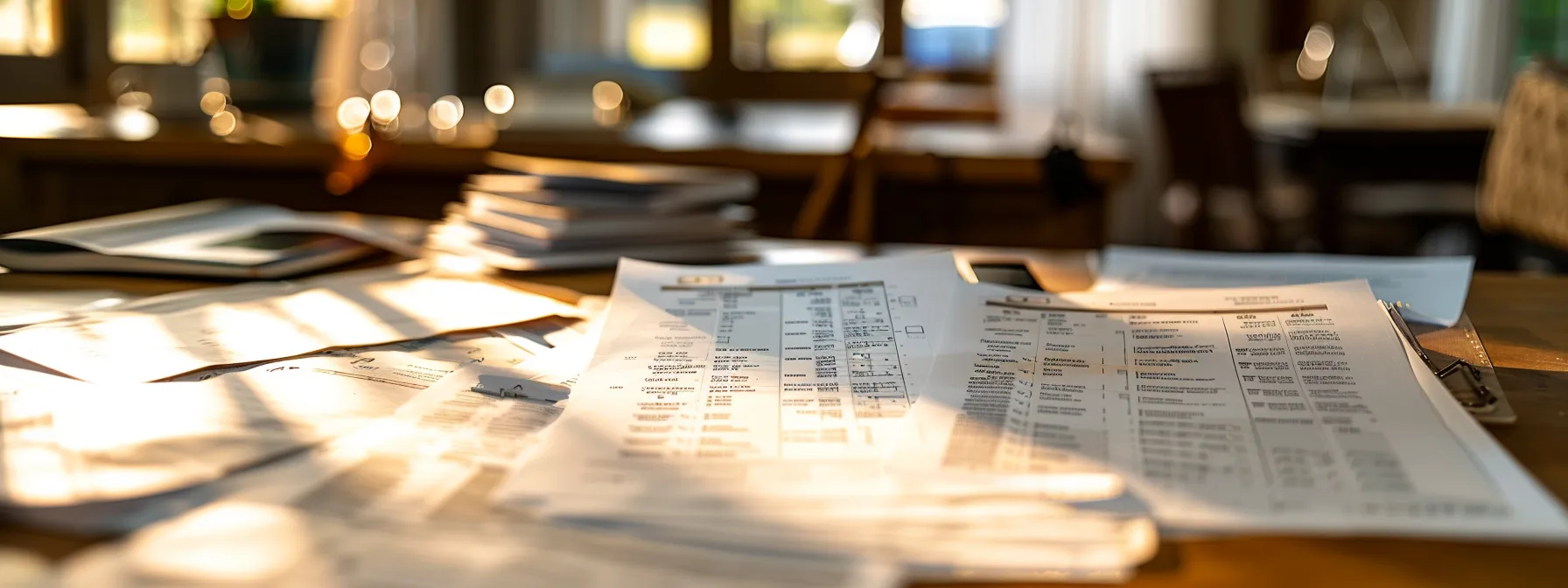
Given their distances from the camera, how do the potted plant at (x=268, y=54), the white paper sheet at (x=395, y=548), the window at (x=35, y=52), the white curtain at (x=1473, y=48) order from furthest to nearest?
the white curtain at (x=1473, y=48) < the window at (x=35, y=52) < the potted plant at (x=268, y=54) < the white paper sheet at (x=395, y=548)

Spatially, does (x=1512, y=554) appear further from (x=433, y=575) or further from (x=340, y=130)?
(x=340, y=130)

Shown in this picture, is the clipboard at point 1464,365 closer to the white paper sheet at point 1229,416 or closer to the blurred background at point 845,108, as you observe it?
the white paper sheet at point 1229,416

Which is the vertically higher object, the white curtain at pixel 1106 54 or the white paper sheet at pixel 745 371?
the white curtain at pixel 1106 54

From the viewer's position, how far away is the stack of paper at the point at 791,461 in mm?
320

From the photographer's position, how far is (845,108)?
3305 millimetres

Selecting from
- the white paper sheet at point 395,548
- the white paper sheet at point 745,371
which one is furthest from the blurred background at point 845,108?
the white paper sheet at point 395,548

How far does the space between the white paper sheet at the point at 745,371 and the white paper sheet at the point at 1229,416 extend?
0.03m

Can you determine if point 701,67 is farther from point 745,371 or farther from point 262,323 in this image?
point 745,371

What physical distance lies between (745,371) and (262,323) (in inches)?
10.6

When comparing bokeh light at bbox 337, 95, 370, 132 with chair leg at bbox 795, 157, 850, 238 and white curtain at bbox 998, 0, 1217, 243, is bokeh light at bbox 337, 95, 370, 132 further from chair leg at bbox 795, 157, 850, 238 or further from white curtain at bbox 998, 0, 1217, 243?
white curtain at bbox 998, 0, 1217, 243

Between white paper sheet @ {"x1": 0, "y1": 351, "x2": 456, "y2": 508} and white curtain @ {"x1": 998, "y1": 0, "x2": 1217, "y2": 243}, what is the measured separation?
3.34 metres

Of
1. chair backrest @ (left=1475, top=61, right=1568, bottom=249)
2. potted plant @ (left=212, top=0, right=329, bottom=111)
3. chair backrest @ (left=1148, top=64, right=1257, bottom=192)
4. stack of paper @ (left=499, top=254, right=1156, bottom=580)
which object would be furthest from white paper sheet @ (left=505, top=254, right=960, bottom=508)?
chair backrest @ (left=1148, top=64, right=1257, bottom=192)

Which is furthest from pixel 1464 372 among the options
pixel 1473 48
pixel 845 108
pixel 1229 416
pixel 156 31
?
pixel 1473 48

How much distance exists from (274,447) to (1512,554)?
0.37m
